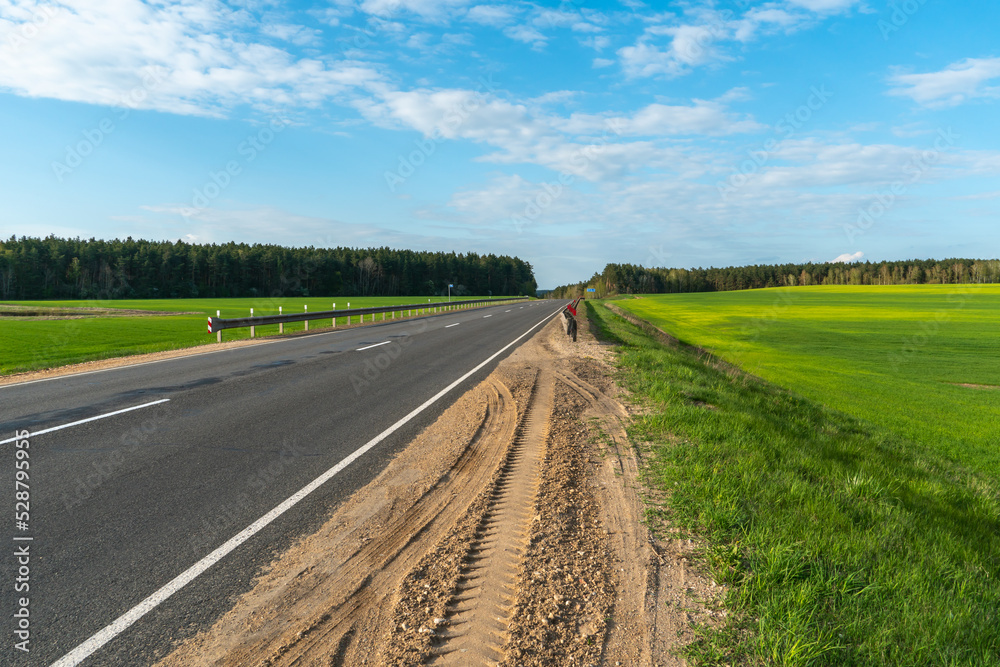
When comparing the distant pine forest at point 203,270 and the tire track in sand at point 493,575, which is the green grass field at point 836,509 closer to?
the tire track in sand at point 493,575

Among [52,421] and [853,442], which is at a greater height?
[52,421]

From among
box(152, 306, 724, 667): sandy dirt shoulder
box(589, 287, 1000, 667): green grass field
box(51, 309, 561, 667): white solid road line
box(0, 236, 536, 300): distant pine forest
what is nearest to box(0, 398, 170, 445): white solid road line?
box(51, 309, 561, 667): white solid road line

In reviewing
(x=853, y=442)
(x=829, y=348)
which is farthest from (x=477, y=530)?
(x=829, y=348)

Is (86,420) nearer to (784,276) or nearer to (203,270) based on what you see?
(203,270)

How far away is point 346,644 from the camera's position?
2793mm

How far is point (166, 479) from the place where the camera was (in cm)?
514

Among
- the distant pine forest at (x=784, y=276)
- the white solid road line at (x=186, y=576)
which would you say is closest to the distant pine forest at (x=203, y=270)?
the distant pine forest at (x=784, y=276)

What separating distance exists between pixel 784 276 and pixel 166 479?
176 metres

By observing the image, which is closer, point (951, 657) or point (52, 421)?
point (951, 657)

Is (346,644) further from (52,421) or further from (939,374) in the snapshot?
(939,374)

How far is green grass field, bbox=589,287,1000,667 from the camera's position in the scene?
2.88 meters

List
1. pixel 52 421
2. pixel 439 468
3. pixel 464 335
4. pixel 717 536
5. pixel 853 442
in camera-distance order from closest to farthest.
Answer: pixel 717 536
pixel 439 468
pixel 52 421
pixel 853 442
pixel 464 335

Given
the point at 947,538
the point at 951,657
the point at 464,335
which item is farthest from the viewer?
the point at 464,335

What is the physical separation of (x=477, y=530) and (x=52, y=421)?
23.0ft
